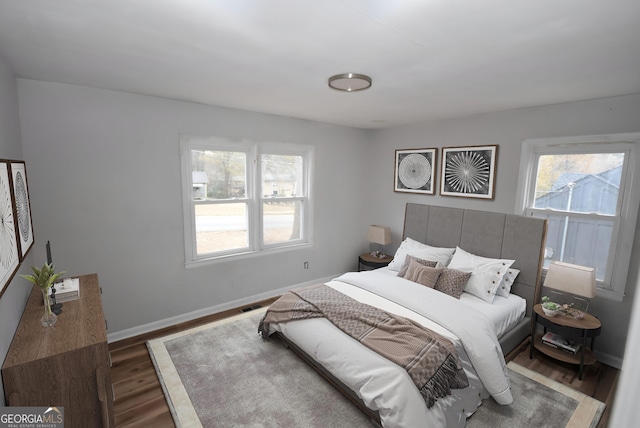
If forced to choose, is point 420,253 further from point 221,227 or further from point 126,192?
point 126,192

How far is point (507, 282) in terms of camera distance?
326 centimetres

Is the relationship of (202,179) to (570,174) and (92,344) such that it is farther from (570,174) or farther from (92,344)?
(570,174)

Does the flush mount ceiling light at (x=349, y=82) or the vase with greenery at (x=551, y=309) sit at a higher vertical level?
the flush mount ceiling light at (x=349, y=82)

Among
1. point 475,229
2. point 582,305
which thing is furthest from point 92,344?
point 582,305

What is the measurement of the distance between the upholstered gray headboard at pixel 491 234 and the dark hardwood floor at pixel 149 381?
57 centimetres

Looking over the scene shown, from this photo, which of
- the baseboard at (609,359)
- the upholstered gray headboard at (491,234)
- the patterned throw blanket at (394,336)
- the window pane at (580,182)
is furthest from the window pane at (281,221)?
the baseboard at (609,359)

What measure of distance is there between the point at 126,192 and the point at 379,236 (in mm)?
3211

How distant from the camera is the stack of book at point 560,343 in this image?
2.83 m

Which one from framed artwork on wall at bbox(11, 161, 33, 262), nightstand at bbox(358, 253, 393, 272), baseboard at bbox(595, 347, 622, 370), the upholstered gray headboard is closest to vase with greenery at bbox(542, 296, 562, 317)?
the upholstered gray headboard

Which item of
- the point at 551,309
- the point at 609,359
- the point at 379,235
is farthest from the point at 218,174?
the point at 609,359

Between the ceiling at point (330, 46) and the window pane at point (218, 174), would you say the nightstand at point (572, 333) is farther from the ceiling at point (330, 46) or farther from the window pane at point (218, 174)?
the window pane at point (218, 174)

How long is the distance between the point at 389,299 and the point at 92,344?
2.28 meters

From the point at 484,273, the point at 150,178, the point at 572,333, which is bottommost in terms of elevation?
the point at 572,333

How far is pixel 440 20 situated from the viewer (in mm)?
1541
